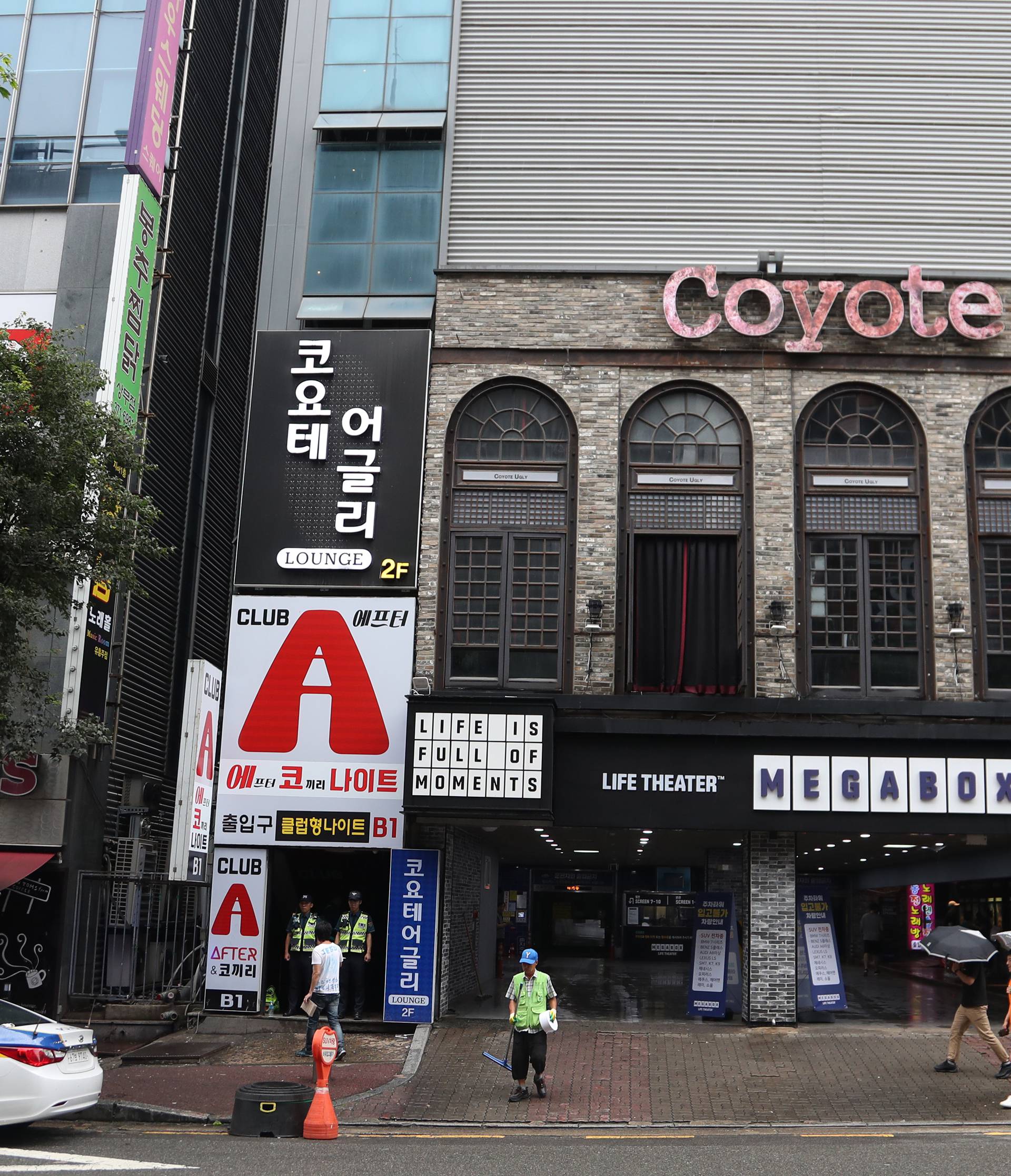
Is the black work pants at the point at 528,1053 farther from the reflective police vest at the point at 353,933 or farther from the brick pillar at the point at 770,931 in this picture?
the brick pillar at the point at 770,931

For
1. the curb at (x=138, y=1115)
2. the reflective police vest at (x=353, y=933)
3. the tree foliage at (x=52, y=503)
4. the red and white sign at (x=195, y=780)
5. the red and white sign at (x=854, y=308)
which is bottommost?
the curb at (x=138, y=1115)

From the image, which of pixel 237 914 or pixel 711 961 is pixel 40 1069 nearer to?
pixel 237 914

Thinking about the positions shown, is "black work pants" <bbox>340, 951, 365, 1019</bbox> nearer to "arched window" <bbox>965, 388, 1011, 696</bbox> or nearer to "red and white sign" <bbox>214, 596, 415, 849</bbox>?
"red and white sign" <bbox>214, 596, 415, 849</bbox>

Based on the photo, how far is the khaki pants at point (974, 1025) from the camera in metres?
14.7

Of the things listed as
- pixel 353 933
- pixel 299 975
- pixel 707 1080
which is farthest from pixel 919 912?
pixel 299 975

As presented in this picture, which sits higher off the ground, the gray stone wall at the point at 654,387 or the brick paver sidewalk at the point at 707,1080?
the gray stone wall at the point at 654,387

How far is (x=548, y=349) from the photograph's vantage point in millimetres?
20953

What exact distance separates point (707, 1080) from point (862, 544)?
9.08m

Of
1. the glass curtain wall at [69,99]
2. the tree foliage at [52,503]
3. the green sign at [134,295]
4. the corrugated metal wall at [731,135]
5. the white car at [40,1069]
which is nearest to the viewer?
the white car at [40,1069]

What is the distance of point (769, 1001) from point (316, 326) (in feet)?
44.6

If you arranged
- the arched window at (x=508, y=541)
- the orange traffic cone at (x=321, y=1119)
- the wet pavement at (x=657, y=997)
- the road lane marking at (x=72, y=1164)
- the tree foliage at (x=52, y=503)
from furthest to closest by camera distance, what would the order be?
the wet pavement at (x=657, y=997) < the arched window at (x=508, y=541) < the tree foliage at (x=52, y=503) < the orange traffic cone at (x=321, y=1119) < the road lane marking at (x=72, y=1164)

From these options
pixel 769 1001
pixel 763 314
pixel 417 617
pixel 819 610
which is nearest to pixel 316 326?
pixel 417 617

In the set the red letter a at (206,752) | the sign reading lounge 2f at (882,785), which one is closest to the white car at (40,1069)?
the red letter a at (206,752)

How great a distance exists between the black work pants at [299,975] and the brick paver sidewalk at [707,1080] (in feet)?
6.98
